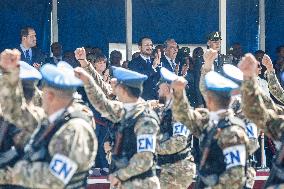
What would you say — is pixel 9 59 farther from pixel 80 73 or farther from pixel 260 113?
pixel 260 113

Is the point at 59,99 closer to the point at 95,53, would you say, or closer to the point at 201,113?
the point at 201,113

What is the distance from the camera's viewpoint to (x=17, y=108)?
5.64m

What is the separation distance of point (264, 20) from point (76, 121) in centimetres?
937

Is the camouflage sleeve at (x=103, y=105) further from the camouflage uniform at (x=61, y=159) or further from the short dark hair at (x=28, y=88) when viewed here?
the camouflage uniform at (x=61, y=159)

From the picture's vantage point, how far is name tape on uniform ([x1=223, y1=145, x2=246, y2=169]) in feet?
19.2

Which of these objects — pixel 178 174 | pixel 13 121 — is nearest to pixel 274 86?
pixel 178 174

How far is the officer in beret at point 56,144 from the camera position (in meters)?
5.02

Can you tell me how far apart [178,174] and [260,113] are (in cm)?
326

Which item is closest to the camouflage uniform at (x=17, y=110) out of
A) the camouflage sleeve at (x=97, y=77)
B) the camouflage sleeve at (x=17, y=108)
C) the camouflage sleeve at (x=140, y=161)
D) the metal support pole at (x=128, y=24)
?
the camouflage sleeve at (x=17, y=108)

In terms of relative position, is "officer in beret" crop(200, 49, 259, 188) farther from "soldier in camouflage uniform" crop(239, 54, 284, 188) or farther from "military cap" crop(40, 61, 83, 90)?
"military cap" crop(40, 61, 83, 90)

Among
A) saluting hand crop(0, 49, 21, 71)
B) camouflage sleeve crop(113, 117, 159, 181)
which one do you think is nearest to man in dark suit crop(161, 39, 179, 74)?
camouflage sleeve crop(113, 117, 159, 181)

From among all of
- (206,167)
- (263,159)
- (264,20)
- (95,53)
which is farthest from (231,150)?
(264,20)

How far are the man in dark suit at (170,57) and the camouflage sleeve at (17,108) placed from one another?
5.87 m

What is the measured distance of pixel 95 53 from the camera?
1160 centimetres
